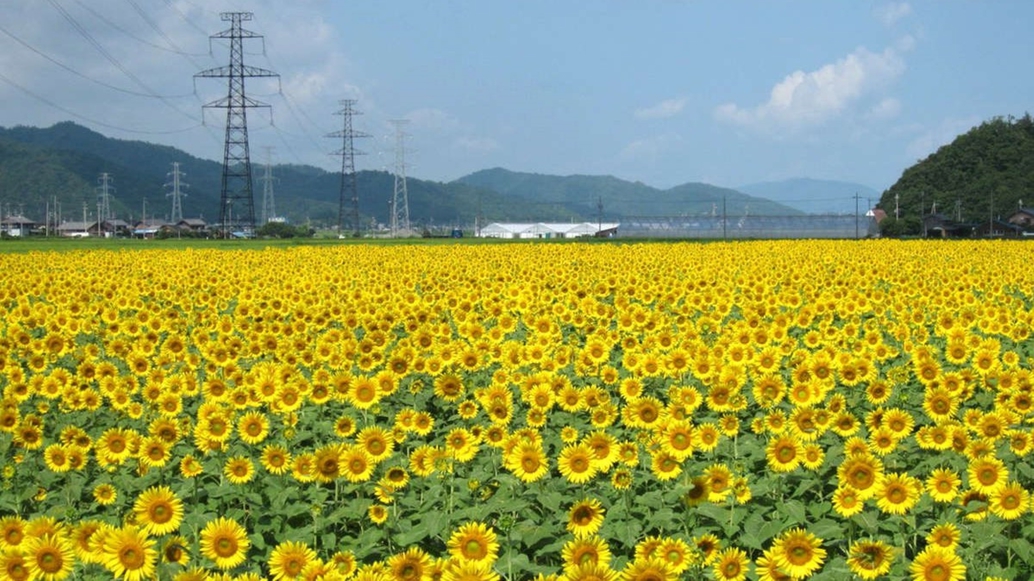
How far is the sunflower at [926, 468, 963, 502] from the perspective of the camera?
5.51m

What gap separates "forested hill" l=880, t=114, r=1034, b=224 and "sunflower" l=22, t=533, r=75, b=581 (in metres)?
102

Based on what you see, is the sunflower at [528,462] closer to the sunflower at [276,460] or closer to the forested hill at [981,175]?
the sunflower at [276,460]

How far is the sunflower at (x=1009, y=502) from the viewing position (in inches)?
203

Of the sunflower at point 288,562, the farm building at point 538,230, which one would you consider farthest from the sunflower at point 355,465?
the farm building at point 538,230

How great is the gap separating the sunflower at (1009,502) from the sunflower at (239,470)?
4.05m

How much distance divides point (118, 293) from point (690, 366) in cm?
840

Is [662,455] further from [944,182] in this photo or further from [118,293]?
[944,182]

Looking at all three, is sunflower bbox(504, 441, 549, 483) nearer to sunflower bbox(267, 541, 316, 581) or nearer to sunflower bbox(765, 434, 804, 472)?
sunflower bbox(765, 434, 804, 472)

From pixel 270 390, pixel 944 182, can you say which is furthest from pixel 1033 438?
pixel 944 182

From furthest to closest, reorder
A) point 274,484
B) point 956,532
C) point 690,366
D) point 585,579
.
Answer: point 690,366 → point 274,484 → point 956,532 → point 585,579

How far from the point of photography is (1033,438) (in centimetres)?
603

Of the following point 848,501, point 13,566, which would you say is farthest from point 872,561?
point 13,566

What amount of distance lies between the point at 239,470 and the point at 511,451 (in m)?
1.66

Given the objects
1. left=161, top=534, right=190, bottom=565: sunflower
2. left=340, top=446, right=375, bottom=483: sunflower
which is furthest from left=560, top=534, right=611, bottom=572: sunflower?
left=340, top=446, right=375, bottom=483: sunflower
